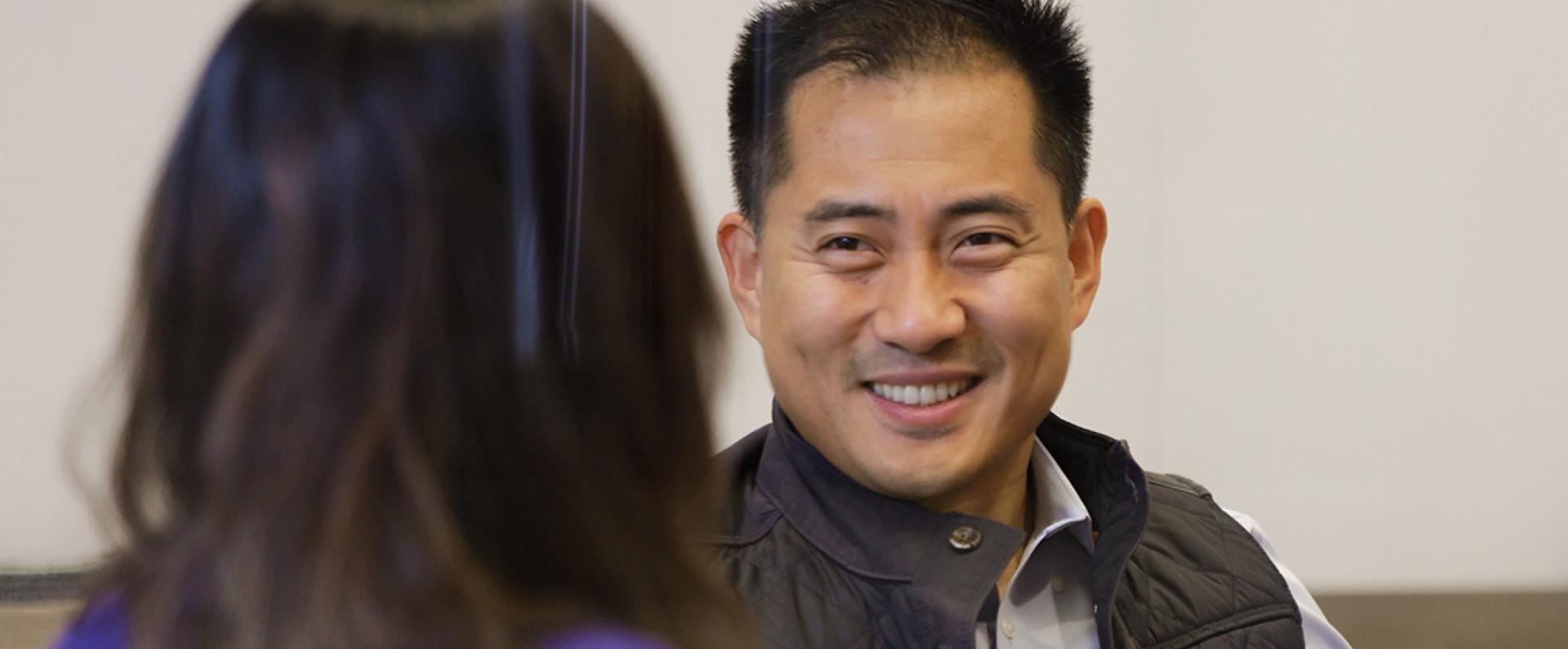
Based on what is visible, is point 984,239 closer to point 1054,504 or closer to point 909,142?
point 909,142

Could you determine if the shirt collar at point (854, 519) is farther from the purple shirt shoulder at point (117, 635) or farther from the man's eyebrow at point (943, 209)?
the purple shirt shoulder at point (117, 635)

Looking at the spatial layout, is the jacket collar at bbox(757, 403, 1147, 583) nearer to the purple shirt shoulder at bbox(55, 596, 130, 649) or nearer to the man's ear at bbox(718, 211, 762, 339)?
the man's ear at bbox(718, 211, 762, 339)

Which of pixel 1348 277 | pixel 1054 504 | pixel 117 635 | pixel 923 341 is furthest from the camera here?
pixel 1348 277

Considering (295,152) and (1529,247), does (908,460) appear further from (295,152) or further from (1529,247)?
(1529,247)

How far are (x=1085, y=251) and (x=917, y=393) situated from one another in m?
0.20

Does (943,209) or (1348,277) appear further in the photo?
(1348,277)

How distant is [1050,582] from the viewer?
1.11 meters

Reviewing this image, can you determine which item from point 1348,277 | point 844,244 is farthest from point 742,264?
point 1348,277

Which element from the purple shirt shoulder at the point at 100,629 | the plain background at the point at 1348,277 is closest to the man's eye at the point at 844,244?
the plain background at the point at 1348,277

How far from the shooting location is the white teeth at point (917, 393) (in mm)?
1028

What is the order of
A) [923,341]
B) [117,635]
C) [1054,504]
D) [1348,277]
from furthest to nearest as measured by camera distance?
[1348,277]
[1054,504]
[923,341]
[117,635]

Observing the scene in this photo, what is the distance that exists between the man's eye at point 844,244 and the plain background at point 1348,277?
0.45m

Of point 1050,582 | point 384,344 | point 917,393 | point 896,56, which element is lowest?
point 1050,582

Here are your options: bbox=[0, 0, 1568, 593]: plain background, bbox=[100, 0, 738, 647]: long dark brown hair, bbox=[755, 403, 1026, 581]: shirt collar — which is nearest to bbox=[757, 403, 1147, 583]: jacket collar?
bbox=[755, 403, 1026, 581]: shirt collar
